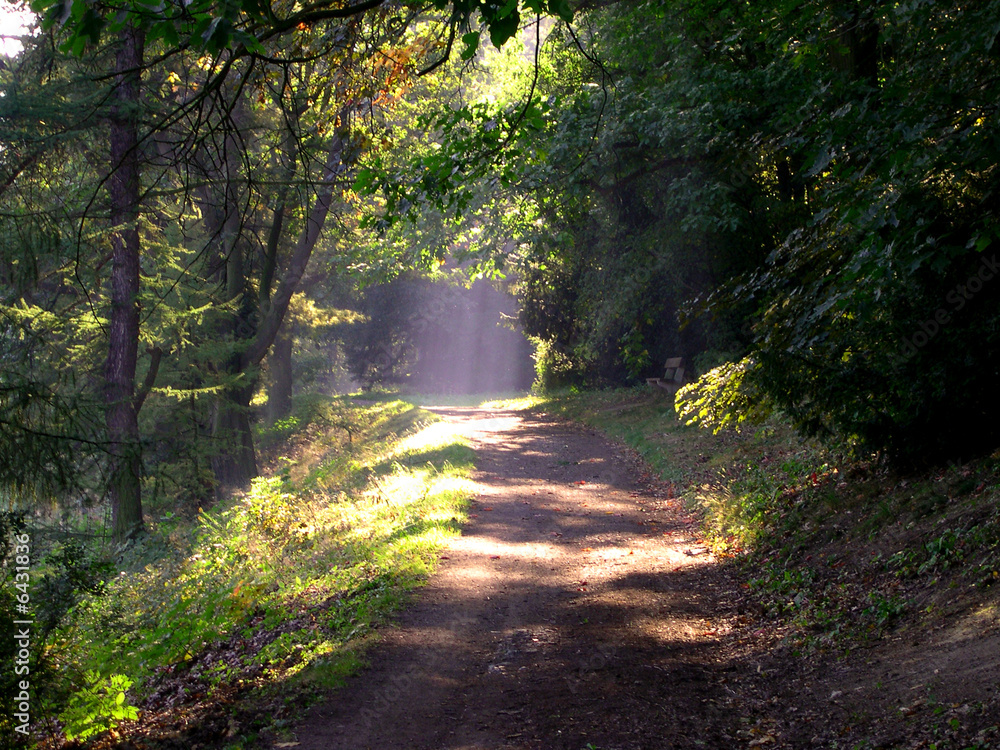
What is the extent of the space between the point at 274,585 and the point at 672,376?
1576 centimetres

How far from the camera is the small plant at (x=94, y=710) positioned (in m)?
4.67

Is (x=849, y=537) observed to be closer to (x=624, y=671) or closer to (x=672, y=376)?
(x=624, y=671)

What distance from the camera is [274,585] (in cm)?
799

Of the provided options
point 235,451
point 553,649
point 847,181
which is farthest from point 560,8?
point 235,451

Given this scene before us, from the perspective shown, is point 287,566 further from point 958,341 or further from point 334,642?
point 958,341

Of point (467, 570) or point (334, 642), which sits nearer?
point (334, 642)

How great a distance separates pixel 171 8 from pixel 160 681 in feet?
18.5

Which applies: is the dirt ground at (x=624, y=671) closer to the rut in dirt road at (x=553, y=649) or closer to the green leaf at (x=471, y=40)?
the rut in dirt road at (x=553, y=649)

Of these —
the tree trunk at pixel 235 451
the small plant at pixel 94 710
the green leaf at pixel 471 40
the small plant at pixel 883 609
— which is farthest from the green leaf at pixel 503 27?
the tree trunk at pixel 235 451

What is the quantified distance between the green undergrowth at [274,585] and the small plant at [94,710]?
0.26 feet

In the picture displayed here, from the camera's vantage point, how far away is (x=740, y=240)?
52.2 feet

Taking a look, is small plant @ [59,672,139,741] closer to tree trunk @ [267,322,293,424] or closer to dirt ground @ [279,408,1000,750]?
dirt ground @ [279,408,1000,750]

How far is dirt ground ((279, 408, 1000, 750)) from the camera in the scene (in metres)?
4.26

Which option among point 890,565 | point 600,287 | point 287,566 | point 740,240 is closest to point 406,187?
point 287,566
